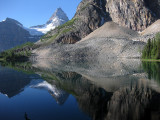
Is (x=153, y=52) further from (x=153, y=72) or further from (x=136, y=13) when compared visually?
(x=136, y=13)

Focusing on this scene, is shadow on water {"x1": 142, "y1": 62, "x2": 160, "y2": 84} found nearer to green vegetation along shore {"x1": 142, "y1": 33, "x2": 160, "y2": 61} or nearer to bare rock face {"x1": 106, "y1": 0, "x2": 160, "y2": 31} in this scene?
green vegetation along shore {"x1": 142, "y1": 33, "x2": 160, "y2": 61}

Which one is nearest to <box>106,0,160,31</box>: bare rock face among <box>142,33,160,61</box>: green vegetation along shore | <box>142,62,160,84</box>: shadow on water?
<box>142,33,160,61</box>: green vegetation along shore

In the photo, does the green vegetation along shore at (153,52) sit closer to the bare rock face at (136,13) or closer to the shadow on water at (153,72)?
the shadow on water at (153,72)

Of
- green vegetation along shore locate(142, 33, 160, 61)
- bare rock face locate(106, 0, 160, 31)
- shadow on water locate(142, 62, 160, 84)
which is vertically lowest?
shadow on water locate(142, 62, 160, 84)

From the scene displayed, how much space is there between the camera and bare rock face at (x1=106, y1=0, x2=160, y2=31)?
176125mm

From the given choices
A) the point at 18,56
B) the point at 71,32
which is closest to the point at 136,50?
the point at 71,32

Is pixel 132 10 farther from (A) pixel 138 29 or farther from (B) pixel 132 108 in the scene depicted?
(B) pixel 132 108

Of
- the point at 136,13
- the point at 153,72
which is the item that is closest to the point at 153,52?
Answer: the point at 153,72

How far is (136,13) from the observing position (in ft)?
593

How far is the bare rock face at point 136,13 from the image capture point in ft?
578

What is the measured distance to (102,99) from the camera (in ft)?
58.4

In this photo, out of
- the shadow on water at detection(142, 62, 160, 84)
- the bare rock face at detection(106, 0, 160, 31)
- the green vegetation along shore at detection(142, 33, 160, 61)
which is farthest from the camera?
the bare rock face at detection(106, 0, 160, 31)

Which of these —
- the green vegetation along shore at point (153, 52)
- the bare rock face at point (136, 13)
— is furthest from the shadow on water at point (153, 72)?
the bare rock face at point (136, 13)

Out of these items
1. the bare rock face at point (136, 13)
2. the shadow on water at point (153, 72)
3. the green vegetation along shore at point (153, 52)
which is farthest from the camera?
the bare rock face at point (136, 13)
